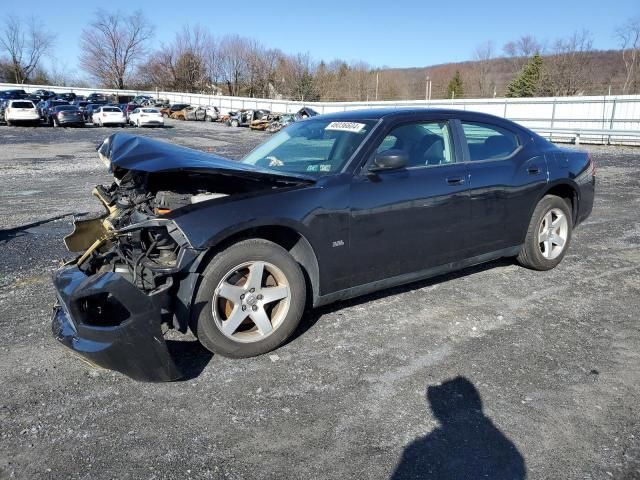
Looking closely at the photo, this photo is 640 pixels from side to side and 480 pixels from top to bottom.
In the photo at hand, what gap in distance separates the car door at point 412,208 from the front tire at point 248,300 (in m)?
0.59

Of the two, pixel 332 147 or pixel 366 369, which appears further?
pixel 332 147

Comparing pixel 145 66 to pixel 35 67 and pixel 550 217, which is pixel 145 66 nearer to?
pixel 35 67

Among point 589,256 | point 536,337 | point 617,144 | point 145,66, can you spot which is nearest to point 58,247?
point 536,337

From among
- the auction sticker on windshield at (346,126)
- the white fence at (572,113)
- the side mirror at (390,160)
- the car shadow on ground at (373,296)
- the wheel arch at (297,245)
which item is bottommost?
the car shadow on ground at (373,296)

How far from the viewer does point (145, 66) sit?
282 ft

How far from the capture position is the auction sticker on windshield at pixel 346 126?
163 inches

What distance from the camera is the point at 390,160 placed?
12.3ft

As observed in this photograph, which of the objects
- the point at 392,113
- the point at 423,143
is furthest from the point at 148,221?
the point at 423,143

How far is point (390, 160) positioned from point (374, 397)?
166cm

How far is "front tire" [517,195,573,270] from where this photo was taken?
16.6 feet

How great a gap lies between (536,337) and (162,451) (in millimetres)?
2682

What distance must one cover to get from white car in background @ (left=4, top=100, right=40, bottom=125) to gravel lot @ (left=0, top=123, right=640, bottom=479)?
33450 millimetres

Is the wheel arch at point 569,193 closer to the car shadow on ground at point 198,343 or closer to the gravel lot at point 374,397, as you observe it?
the gravel lot at point 374,397

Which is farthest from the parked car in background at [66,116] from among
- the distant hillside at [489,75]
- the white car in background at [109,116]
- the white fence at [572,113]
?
the distant hillside at [489,75]
